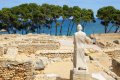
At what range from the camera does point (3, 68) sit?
11.5 metres

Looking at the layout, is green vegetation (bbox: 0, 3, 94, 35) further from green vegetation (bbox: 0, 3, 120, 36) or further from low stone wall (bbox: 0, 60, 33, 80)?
low stone wall (bbox: 0, 60, 33, 80)

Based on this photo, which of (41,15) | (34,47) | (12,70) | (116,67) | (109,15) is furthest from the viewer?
(109,15)

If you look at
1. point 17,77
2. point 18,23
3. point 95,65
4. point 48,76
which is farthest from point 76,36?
point 18,23

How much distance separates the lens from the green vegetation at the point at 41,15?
5588 cm

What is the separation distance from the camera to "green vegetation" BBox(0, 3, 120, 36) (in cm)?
5588

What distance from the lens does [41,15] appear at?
5669 cm

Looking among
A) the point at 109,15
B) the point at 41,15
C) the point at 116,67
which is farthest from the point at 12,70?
the point at 109,15

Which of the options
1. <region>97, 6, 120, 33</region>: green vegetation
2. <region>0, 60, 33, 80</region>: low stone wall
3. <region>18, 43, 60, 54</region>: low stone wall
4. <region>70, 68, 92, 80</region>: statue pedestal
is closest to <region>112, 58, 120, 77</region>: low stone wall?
<region>70, 68, 92, 80</region>: statue pedestal

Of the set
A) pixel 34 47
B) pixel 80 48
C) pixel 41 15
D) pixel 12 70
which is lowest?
pixel 12 70

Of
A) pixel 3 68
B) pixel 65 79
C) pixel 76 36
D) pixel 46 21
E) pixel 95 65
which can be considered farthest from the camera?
pixel 46 21

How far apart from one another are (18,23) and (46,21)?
561 cm

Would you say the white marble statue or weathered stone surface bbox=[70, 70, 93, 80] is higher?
the white marble statue

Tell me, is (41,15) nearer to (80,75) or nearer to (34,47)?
(34,47)

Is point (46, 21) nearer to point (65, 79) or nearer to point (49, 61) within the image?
point (49, 61)
